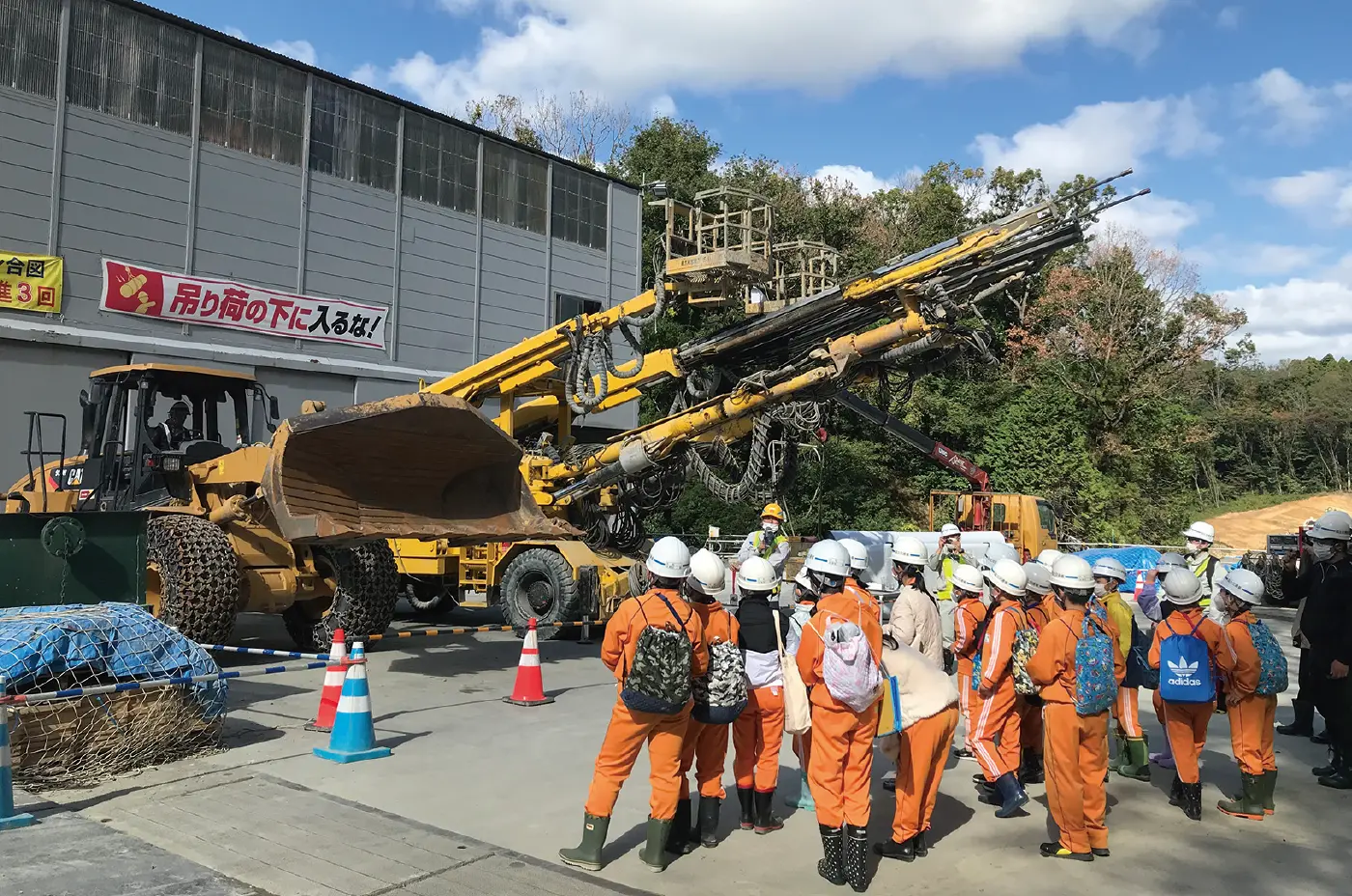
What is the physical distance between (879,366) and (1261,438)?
4362cm

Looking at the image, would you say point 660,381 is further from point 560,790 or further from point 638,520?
point 560,790

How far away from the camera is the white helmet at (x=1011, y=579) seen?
662 cm

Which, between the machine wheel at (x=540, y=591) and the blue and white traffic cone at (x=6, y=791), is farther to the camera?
the machine wheel at (x=540, y=591)

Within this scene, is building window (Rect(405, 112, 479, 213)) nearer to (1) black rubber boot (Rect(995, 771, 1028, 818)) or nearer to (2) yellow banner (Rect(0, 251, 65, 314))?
(2) yellow banner (Rect(0, 251, 65, 314))

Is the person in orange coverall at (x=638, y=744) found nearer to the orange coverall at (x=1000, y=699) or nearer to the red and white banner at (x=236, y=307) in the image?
the orange coverall at (x=1000, y=699)

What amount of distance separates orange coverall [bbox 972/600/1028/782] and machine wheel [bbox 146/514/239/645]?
7002 millimetres

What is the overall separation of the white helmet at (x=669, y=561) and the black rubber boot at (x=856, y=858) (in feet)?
4.94

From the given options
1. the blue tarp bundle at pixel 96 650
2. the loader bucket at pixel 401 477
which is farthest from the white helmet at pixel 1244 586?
the blue tarp bundle at pixel 96 650

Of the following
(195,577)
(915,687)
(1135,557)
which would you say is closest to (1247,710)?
(915,687)

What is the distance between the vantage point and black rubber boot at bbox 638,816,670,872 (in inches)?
206

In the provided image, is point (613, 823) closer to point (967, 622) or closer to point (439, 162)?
point (967, 622)

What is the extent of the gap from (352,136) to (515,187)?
4.15 m

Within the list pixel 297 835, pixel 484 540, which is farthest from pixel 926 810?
pixel 484 540

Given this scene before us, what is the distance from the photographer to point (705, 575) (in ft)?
18.0
